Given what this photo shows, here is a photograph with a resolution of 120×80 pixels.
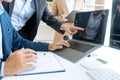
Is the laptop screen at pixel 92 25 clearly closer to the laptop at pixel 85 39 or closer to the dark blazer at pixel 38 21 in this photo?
the laptop at pixel 85 39

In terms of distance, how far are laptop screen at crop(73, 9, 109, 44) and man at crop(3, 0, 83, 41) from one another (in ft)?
0.44

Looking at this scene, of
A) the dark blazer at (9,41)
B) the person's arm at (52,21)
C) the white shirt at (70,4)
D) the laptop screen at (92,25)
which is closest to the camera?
the laptop screen at (92,25)

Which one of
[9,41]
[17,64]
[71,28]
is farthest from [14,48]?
[17,64]

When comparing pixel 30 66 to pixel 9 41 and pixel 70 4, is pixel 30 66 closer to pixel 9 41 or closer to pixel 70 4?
pixel 9 41

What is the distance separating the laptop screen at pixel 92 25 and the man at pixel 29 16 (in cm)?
13

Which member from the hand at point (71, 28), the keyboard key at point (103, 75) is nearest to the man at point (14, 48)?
the hand at point (71, 28)

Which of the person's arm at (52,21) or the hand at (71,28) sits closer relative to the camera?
the hand at (71,28)

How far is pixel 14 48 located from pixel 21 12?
0.31m

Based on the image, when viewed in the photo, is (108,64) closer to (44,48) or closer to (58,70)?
(58,70)

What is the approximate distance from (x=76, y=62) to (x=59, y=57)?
15 cm

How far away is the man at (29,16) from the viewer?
1.48 m

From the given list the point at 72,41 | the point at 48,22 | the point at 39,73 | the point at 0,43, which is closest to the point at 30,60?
the point at 39,73

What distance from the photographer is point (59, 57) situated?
1.17m

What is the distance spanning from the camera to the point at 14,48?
1.36 m
